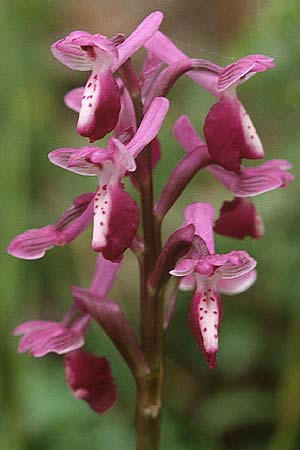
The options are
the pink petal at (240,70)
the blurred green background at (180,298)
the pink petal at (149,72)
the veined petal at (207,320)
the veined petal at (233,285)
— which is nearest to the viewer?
the veined petal at (207,320)

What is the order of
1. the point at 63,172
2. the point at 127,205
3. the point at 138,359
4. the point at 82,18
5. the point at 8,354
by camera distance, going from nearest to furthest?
the point at 127,205 → the point at 138,359 → the point at 8,354 → the point at 63,172 → the point at 82,18

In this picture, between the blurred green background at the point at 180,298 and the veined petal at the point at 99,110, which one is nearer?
the veined petal at the point at 99,110

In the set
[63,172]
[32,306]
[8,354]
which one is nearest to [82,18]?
[63,172]

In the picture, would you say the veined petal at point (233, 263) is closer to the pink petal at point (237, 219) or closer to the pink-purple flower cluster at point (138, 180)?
the pink-purple flower cluster at point (138, 180)

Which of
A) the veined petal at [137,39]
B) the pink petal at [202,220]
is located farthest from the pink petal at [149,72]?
the pink petal at [202,220]

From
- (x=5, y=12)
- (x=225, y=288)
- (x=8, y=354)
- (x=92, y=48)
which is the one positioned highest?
(x=5, y=12)

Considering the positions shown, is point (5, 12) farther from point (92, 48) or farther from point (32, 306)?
point (92, 48)

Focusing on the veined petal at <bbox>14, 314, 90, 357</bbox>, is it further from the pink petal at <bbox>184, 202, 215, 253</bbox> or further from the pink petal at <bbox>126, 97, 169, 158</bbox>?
the pink petal at <bbox>126, 97, 169, 158</bbox>
